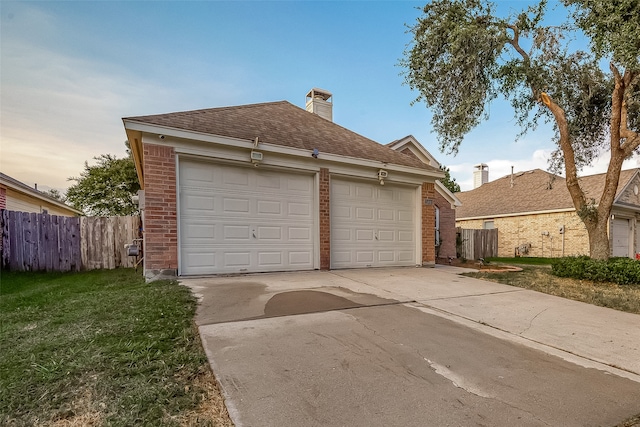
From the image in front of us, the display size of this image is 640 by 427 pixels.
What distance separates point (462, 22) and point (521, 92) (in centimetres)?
278

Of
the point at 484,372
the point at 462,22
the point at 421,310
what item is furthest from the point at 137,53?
the point at 484,372

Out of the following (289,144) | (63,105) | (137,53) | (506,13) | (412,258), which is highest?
(506,13)

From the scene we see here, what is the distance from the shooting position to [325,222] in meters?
7.71

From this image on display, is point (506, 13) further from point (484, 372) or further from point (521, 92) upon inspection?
point (484, 372)

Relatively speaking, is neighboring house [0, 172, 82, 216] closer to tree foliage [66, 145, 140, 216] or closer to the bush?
tree foliage [66, 145, 140, 216]

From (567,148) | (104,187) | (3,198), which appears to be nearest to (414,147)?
(567,148)

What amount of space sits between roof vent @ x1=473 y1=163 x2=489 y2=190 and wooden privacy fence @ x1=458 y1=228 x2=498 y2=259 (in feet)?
26.1

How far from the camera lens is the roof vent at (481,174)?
25.3 m

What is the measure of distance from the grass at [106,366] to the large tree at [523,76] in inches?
317

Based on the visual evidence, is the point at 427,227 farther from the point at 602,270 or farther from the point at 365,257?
the point at 602,270

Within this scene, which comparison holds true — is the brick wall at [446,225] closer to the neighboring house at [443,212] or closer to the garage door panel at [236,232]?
the neighboring house at [443,212]

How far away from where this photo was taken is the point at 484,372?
2578 millimetres

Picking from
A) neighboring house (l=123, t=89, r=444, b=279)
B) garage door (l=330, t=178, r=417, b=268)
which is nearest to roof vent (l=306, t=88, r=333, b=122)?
neighboring house (l=123, t=89, r=444, b=279)

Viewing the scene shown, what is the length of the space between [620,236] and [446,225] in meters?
10.9
